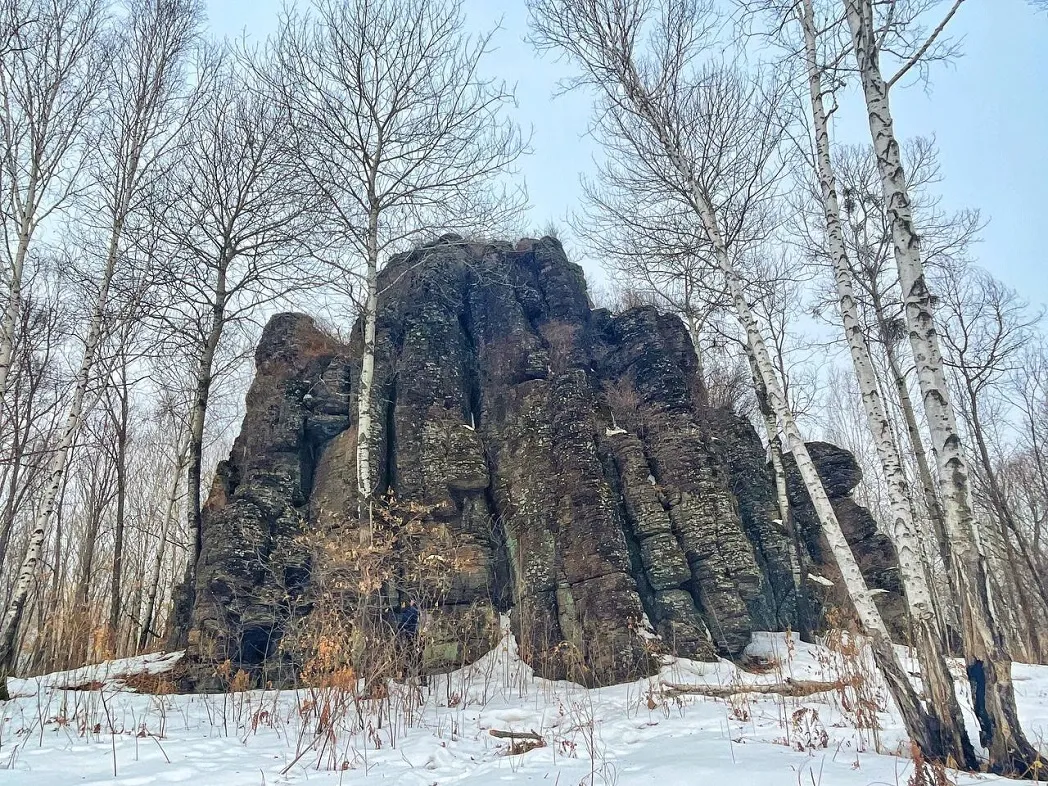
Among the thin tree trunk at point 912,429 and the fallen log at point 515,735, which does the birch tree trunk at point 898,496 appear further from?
the thin tree trunk at point 912,429

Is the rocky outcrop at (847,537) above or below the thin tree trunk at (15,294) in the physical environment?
below

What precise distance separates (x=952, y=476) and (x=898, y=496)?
0.99 metres

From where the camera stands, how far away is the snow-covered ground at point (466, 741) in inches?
168

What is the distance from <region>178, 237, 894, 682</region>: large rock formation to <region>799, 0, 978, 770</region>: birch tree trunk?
15.7 feet

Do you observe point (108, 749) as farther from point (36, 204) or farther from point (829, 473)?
point (829, 473)

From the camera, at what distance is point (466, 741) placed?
5.77 meters

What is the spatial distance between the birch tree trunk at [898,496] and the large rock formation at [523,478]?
4.77 m

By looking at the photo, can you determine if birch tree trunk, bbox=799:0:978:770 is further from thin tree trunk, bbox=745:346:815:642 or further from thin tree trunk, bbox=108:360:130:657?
thin tree trunk, bbox=108:360:130:657

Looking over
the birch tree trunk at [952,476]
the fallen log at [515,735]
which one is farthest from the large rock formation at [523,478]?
the birch tree trunk at [952,476]

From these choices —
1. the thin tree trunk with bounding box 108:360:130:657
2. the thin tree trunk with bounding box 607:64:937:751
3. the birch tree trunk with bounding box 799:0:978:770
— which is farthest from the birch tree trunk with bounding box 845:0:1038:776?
the thin tree trunk with bounding box 108:360:130:657

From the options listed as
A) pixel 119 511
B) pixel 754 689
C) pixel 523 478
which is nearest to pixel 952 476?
pixel 754 689

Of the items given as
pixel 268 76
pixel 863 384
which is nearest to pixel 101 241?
pixel 268 76

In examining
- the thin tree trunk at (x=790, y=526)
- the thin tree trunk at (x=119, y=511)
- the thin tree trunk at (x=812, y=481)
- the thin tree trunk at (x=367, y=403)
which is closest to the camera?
the thin tree trunk at (x=812, y=481)

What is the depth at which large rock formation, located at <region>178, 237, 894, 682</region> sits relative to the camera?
995 cm
